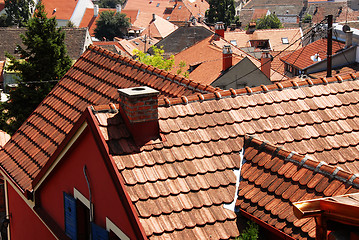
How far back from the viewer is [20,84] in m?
19.9

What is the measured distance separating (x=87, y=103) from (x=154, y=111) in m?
3.98

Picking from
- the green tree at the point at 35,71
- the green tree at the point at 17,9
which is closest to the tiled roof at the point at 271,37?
the green tree at the point at 35,71

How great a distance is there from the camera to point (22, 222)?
39.2 feet

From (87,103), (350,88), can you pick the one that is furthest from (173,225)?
(87,103)

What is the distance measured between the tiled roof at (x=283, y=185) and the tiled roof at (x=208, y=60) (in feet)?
69.2

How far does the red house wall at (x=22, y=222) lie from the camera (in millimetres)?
10672

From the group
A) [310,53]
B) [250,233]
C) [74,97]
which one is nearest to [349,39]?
[310,53]

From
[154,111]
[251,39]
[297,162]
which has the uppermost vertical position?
[154,111]

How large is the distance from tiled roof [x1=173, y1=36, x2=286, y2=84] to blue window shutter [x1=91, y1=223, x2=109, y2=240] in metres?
21.4

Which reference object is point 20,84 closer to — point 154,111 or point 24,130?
point 24,130

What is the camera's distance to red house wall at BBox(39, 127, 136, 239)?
23.7ft

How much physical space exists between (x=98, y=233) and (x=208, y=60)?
26971 mm

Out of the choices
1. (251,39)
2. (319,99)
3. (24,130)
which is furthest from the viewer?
(251,39)

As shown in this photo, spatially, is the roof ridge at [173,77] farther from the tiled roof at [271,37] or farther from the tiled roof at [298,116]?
the tiled roof at [271,37]
